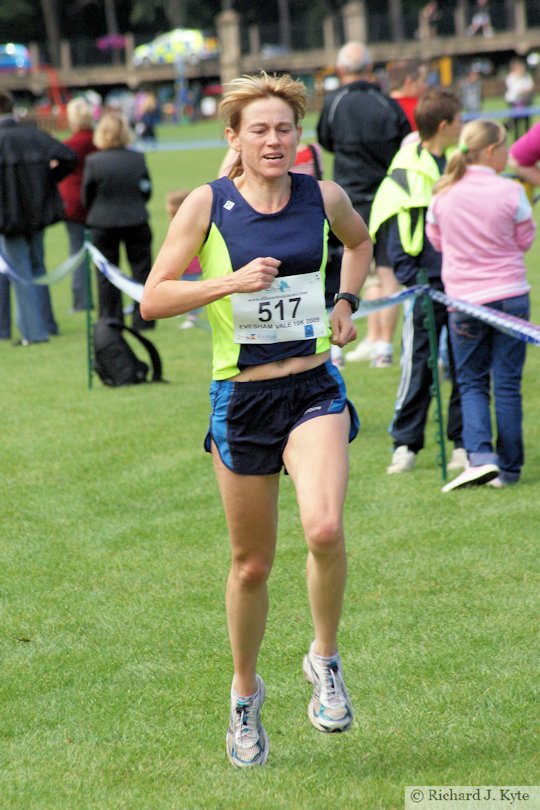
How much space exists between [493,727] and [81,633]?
6.21ft

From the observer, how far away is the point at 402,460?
784 cm

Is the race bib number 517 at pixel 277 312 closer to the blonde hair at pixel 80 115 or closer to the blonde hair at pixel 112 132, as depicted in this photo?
the blonde hair at pixel 112 132

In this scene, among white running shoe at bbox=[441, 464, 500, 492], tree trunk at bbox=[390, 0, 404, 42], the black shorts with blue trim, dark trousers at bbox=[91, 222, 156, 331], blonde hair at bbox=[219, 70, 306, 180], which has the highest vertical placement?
tree trunk at bbox=[390, 0, 404, 42]

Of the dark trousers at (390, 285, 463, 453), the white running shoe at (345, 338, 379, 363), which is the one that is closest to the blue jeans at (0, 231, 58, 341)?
the white running shoe at (345, 338, 379, 363)

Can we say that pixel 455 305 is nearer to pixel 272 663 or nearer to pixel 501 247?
pixel 501 247

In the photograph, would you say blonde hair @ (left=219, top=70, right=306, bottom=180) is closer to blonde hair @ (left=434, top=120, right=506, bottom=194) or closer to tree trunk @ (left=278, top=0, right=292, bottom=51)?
blonde hair @ (left=434, top=120, right=506, bottom=194)

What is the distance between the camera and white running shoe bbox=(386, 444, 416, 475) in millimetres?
7820

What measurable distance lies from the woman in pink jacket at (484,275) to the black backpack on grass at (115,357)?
3986mm

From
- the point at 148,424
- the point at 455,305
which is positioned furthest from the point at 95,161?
the point at 455,305

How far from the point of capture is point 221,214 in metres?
4.09

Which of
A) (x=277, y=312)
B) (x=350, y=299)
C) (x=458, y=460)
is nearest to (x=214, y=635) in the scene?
(x=350, y=299)

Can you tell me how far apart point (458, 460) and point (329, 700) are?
3.81 meters

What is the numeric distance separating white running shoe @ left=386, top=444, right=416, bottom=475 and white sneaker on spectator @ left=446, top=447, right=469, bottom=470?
232 millimetres

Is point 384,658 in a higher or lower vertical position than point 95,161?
lower
